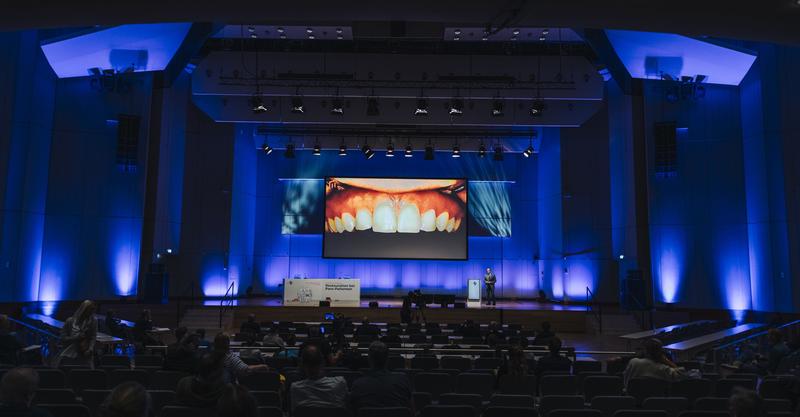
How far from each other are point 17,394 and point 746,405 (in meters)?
3.92

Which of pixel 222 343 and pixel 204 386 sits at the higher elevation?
pixel 222 343

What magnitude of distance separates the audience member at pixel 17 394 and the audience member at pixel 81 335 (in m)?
4.43

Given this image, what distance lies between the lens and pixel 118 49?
17.8m

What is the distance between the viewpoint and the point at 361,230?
80.8ft

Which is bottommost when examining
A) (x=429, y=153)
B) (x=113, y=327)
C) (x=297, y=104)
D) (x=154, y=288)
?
(x=113, y=327)

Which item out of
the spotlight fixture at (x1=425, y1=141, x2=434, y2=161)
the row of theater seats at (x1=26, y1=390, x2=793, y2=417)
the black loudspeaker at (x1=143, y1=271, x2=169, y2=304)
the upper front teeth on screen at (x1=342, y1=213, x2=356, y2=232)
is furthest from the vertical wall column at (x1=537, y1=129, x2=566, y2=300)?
the row of theater seats at (x1=26, y1=390, x2=793, y2=417)

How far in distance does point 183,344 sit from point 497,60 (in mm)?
15173

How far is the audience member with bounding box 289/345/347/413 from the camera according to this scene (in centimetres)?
426

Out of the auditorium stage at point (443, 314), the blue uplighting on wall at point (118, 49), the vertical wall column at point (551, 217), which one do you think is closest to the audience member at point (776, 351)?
the auditorium stage at point (443, 314)

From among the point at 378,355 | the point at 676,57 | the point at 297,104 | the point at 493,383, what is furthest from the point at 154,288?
the point at 676,57

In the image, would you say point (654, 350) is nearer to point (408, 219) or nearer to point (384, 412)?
point (384, 412)

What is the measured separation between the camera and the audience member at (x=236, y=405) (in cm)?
260

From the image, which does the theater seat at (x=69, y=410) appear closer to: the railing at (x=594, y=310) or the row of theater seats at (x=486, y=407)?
the row of theater seats at (x=486, y=407)

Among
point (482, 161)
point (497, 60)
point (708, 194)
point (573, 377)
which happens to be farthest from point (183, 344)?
point (482, 161)
